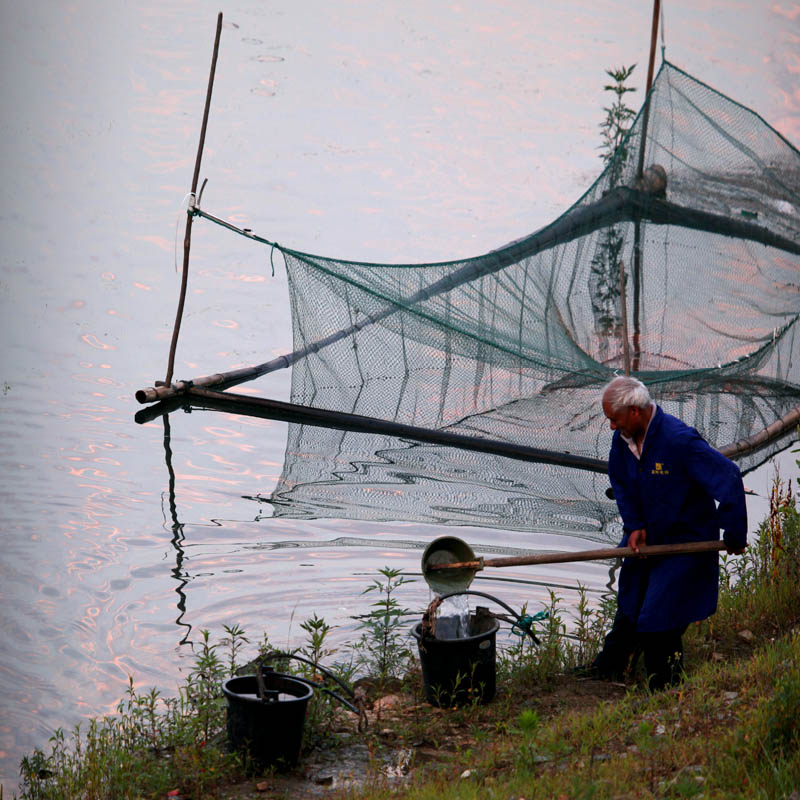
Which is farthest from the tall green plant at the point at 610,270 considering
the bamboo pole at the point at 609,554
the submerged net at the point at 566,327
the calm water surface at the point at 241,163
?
the bamboo pole at the point at 609,554

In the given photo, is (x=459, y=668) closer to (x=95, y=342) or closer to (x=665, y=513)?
(x=665, y=513)

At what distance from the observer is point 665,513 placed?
3947 millimetres

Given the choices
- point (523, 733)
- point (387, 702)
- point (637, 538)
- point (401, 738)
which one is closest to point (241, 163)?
point (387, 702)

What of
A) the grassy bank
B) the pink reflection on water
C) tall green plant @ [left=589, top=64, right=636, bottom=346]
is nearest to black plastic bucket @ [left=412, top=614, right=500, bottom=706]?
the grassy bank

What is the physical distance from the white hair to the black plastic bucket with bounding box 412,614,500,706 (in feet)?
3.17

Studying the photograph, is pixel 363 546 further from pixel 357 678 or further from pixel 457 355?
pixel 457 355

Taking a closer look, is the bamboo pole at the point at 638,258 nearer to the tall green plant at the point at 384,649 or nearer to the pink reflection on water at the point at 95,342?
the tall green plant at the point at 384,649

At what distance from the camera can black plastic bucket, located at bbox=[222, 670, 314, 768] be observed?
11.4ft

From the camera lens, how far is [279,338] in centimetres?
1222

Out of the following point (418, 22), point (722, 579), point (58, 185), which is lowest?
point (722, 579)

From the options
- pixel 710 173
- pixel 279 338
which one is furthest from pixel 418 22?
pixel 710 173

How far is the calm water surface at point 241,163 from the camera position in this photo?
27.7 feet

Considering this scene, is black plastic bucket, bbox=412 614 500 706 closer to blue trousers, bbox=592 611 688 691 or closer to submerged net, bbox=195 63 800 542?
blue trousers, bbox=592 611 688 691

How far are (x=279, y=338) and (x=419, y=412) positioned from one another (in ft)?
16.0
